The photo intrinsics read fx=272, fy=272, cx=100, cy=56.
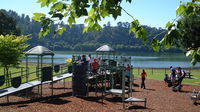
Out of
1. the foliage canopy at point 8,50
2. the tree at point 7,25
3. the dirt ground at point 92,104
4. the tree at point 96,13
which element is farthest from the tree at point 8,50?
the tree at point 7,25

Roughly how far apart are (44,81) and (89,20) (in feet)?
43.1

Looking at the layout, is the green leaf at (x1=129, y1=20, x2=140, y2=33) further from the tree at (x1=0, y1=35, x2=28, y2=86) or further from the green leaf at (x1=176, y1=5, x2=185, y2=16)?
the tree at (x1=0, y1=35, x2=28, y2=86)

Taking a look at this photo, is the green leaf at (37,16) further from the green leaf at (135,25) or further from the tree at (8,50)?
the tree at (8,50)

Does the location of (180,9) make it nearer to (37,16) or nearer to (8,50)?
(37,16)

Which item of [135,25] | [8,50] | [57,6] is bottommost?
[8,50]

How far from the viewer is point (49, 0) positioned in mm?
3283

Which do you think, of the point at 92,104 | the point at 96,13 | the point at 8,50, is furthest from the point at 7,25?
the point at 96,13

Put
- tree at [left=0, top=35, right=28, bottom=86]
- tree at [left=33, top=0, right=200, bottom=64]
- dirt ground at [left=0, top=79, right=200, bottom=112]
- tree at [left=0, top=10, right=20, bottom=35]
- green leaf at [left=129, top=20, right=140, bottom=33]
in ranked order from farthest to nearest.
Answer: tree at [left=0, top=10, right=20, bottom=35], tree at [left=0, top=35, right=28, bottom=86], dirt ground at [left=0, top=79, right=200, bottom=112], green leaf at [left=129, top=20, right=140, bottom=33], tree at [left=33, top=0, right=200, bottom=64]

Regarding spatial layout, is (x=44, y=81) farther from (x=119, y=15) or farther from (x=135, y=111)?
(x=119, y=15)

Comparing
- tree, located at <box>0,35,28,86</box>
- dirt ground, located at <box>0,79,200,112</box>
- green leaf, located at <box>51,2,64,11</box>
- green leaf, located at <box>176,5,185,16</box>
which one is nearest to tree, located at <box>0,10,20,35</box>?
tree, located at <box>0,35,28,86</box>

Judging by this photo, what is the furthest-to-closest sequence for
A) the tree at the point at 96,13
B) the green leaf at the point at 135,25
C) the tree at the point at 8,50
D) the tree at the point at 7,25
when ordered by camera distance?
the tree at the point at 7,25 < the tree at the point at 8,50 < the green leaf at the point at 135,25 < the tree at the point at 96,13

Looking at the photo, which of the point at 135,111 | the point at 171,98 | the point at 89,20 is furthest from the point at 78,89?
the point at 89,20

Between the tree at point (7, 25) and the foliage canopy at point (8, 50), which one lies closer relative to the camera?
the foliage canopy at point (8, 50)

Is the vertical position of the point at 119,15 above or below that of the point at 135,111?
above
